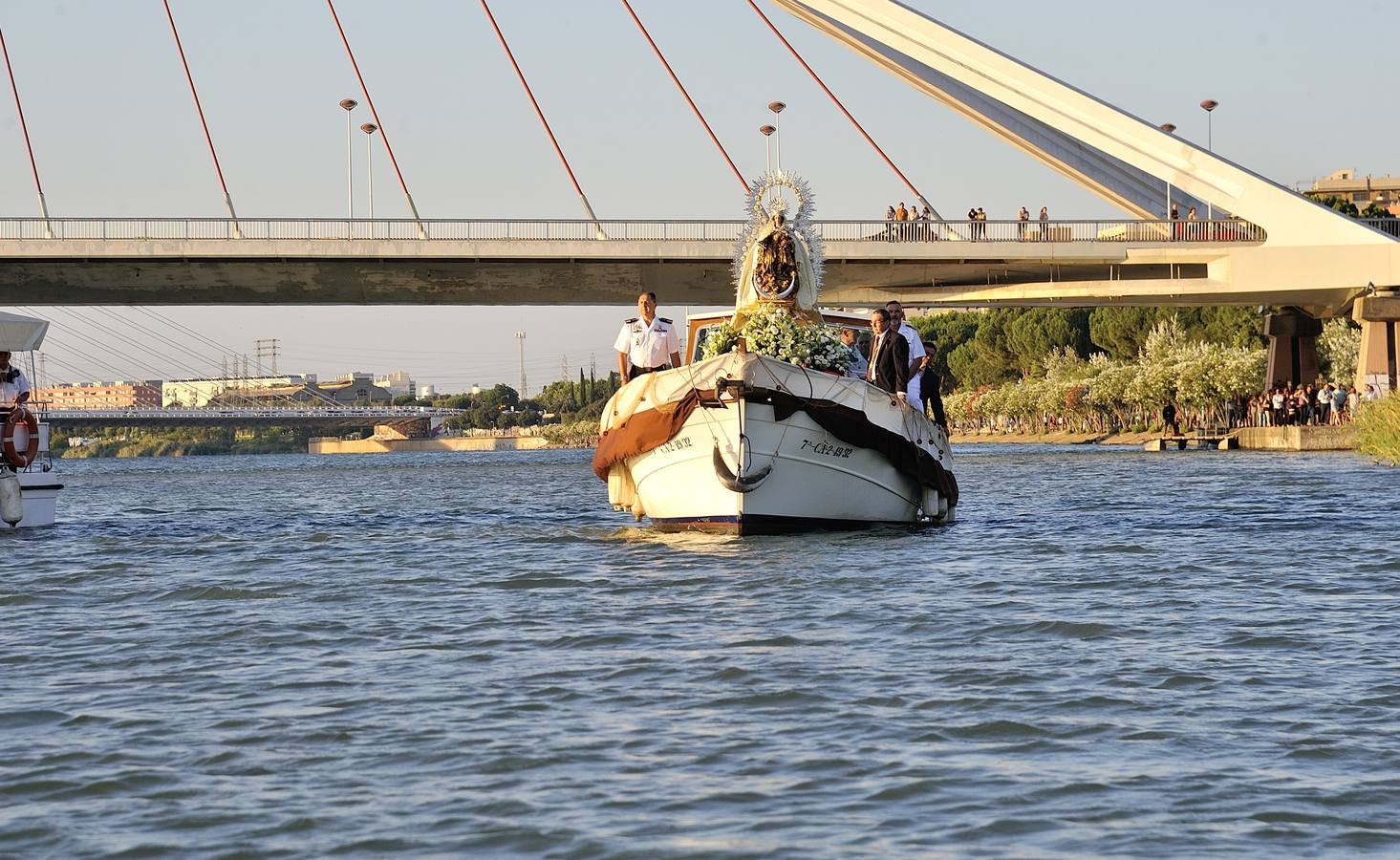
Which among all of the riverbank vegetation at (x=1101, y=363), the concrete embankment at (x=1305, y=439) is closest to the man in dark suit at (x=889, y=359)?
the concrete embankment at (x=1305, y=439)

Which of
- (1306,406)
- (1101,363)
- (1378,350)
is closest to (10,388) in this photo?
(1378,350)

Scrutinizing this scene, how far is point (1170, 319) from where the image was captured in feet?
360

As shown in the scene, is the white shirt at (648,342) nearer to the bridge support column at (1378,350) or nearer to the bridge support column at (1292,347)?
the bridge support column at (1378,350)

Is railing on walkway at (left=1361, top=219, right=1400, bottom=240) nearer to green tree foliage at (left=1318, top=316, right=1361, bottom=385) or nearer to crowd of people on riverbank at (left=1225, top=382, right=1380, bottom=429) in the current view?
crowd of people on riverbank at (left=1225, top=382, right=1380, bottom=429)

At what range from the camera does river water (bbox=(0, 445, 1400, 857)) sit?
729cm

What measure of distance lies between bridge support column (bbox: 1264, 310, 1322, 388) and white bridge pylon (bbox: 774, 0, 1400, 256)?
9389mm

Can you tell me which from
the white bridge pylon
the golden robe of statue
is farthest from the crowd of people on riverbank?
the golden robe of statue

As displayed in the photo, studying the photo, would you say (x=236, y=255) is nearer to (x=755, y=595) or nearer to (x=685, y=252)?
(x=685, y=252)

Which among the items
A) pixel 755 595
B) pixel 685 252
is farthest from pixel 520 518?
pixel 685 252

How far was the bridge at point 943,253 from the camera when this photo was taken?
57312 millimetres

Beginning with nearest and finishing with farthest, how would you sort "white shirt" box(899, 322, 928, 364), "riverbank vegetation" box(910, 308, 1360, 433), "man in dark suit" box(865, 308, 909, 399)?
1. "man in dark suit" box(865, 308, 909, 399)
2. "white shirt" box(899, 322, 928, 364)
3. "riverbank vegetation" box(910, 308, 1360, 433)

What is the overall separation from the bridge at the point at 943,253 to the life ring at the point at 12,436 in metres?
31.9

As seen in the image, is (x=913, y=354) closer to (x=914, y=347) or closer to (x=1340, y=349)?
(x=914, y=347)

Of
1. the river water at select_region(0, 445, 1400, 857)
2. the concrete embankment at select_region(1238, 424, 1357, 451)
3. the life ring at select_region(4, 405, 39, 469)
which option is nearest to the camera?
the river water at select_region(0, 445, 1400, 857)
